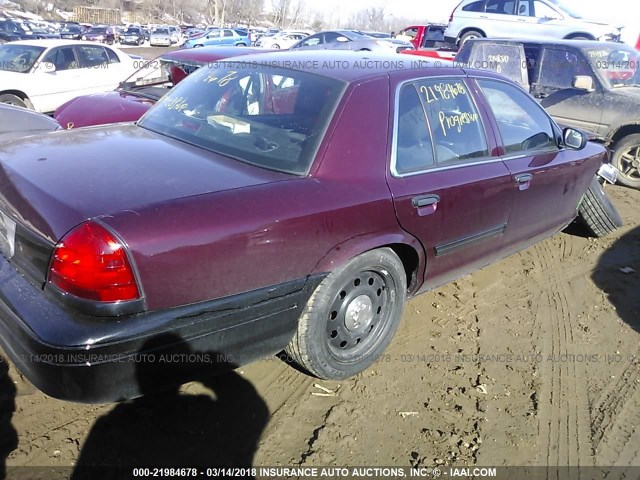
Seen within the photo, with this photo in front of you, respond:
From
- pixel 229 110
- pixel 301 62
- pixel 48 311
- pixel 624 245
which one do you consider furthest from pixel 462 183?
pixel 624 245

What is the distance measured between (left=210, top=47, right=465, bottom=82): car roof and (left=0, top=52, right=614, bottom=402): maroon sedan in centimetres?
2

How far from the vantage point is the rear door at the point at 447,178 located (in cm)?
288

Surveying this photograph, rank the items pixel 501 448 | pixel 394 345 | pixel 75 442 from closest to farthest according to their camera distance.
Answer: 1. pixel 75 442
2. pixel 501 448
3. pixel 394 345

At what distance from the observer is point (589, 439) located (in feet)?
8.60

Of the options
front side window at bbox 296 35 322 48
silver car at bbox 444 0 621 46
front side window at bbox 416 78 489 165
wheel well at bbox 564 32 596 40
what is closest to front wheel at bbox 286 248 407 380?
front side window at bbox 416 78 489 165

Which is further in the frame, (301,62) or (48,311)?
(301,62)

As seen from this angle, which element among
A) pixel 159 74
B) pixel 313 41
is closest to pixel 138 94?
pixel 159 74

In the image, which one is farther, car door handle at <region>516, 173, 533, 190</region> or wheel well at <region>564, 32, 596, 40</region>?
wheel well at <region>564, 32, 596, 40</region>

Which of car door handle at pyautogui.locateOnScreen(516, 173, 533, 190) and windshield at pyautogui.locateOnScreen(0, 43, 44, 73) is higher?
windshield at pyautogui.locateOnScreen(0, 43, 44, 73)

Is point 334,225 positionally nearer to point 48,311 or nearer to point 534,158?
point 48,311

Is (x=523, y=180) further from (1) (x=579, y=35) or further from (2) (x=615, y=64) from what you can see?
(1) (x=579, y=35)

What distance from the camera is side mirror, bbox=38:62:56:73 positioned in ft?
30.2

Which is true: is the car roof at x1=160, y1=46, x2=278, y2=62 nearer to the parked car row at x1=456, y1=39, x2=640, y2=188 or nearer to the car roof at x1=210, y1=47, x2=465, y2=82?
the car roof at x1=210, y1=47, x2=465, y2=82

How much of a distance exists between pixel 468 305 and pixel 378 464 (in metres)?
1.73
